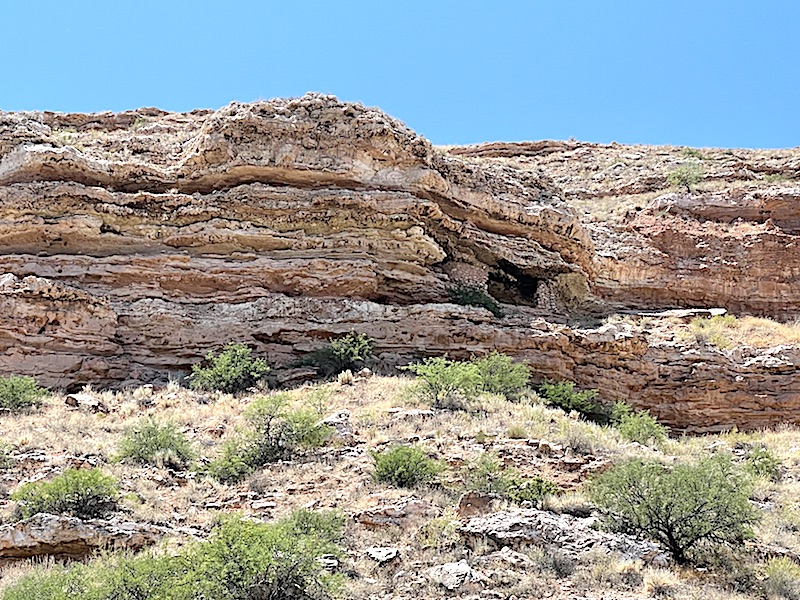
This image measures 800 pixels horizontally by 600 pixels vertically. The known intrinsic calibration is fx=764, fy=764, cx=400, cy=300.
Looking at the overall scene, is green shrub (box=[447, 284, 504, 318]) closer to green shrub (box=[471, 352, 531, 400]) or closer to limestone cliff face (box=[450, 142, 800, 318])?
green shrub (box=[471, 352, 531, 400])

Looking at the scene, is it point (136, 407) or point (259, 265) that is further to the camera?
point (259, 265)

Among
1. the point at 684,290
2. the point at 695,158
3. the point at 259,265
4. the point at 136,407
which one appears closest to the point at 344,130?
the point at 259,265

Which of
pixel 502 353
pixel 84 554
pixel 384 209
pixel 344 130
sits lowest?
pixel 84 554

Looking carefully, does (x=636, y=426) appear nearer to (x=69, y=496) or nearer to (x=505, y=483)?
(x=505, y=483)

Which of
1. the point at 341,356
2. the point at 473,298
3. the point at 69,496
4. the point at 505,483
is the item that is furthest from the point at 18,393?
the point at 473,298

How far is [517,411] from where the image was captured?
1441 centimetres

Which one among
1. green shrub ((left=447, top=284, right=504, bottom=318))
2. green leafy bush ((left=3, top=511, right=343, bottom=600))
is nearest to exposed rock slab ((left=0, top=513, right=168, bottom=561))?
green leafy bush ((left=3, top=511, right=343, bottom=600))

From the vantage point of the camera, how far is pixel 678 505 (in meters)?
9.24

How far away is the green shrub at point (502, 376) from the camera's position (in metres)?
16.1

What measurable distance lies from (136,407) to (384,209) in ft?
26.2

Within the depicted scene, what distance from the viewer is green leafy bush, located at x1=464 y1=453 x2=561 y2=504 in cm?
1005

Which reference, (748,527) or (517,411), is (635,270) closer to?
(517,411)

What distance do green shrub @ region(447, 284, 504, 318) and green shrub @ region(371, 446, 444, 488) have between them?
9560 mm

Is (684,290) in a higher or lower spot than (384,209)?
lower
